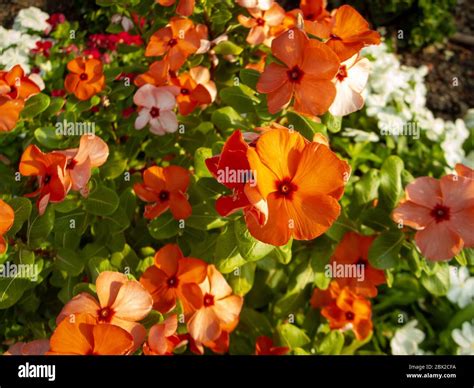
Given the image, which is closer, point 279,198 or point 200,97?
point 279,198

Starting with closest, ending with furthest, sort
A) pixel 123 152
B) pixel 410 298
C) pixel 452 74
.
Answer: pixel 123 152, pixel 410 298, pixel 452 74

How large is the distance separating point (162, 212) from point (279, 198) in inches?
22.8

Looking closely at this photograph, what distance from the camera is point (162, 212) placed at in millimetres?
1547

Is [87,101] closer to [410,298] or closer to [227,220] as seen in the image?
[227,220]

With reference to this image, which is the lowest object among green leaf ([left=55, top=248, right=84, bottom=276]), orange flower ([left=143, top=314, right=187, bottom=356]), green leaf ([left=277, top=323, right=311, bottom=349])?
green leaf ([left=277, top=323, right=311, bottom=349])

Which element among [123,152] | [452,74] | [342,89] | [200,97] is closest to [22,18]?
[123,152]

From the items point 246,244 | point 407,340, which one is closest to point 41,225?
point 246,244

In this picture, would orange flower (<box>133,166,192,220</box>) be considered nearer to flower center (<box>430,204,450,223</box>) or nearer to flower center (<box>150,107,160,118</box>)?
flower center (<box>150,107,160,118</box>)

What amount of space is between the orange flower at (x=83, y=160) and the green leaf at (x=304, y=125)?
524 millimetres

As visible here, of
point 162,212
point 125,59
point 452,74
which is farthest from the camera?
point 452,74

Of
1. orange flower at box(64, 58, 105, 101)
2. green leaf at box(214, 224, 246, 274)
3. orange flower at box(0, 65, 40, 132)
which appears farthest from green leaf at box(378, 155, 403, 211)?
orange flower at box(0, 65, 40, 132)

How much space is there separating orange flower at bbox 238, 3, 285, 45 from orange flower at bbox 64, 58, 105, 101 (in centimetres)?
49

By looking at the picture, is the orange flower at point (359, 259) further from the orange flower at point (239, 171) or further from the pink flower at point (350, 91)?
the orange flower at point (239, 171)

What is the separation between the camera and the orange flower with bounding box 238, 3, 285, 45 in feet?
5.37
